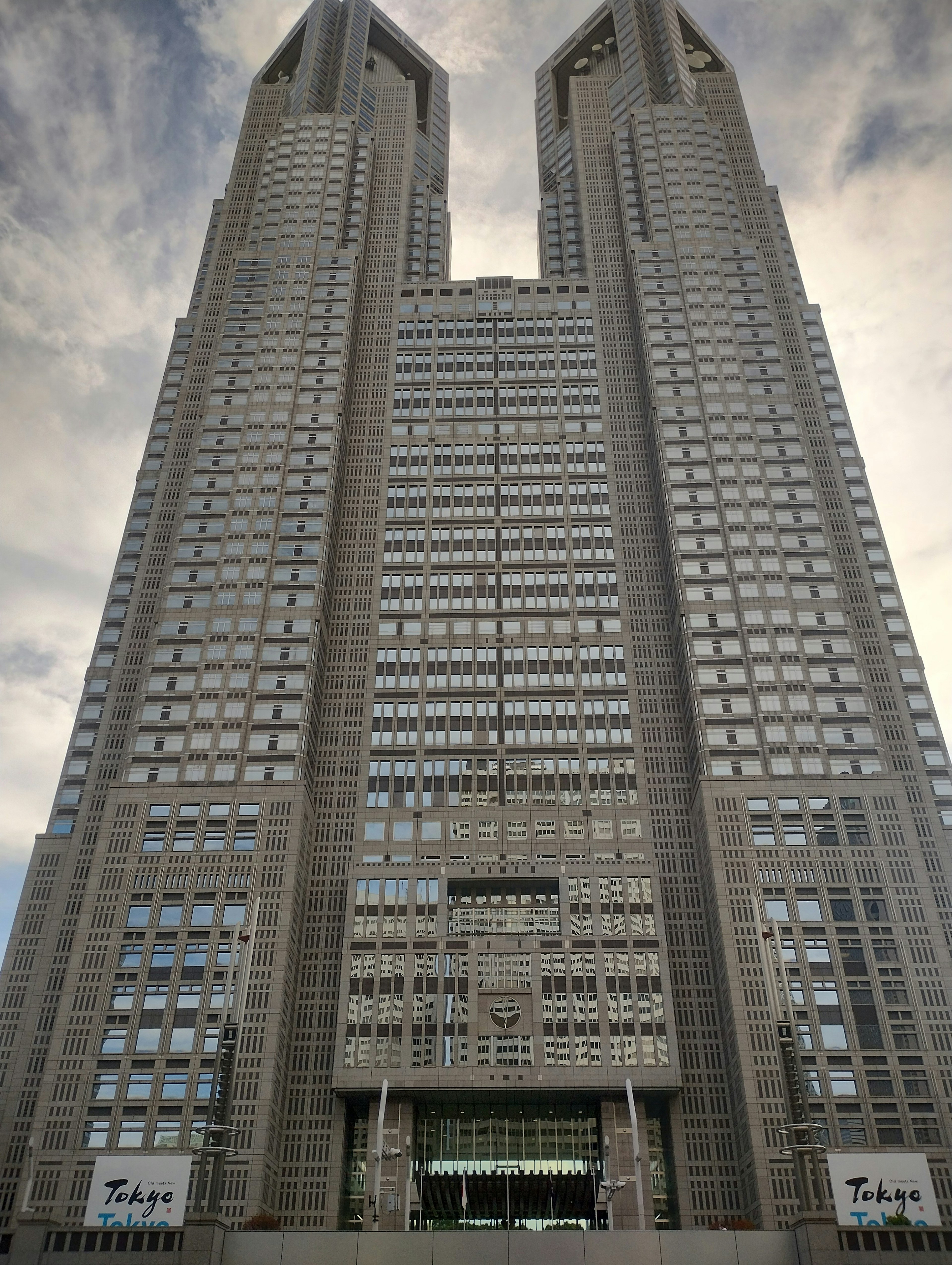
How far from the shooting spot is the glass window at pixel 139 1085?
95.1 meters

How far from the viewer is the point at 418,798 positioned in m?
118

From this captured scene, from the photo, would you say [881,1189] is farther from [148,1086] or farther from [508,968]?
[148,1086]

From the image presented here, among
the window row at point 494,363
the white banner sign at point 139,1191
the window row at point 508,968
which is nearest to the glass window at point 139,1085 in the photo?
the window row at point 508,968

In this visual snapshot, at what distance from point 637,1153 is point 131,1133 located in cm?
4438

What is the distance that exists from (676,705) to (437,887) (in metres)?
35.2

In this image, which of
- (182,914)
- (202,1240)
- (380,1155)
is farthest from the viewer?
(182,914)

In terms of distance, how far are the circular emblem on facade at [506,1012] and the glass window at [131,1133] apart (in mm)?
31795

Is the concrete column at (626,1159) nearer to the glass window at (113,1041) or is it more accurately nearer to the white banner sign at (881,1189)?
the white banner sign at (881,1189)

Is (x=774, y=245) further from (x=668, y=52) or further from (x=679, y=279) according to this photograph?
(x=668, y=52)

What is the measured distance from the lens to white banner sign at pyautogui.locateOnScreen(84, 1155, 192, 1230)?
64250 mm

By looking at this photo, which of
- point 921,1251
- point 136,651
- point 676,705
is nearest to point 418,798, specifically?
point 676,705

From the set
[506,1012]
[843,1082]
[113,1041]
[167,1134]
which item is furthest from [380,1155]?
[843,1082]

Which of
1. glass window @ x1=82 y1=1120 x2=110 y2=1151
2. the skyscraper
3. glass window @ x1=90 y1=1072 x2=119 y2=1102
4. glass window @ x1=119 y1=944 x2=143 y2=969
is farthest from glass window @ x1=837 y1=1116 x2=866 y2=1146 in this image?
glass window @ x1=119 y1=944 x2=143 y2=969

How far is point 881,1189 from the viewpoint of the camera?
6359 centimetres
